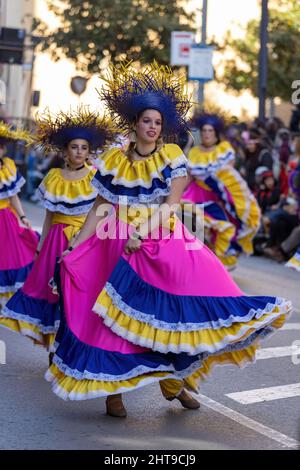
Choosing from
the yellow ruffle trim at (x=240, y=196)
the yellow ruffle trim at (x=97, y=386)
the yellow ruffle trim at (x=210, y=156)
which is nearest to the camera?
the yellow ruffle trim at (x=97, y=386)

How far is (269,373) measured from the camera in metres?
8.01

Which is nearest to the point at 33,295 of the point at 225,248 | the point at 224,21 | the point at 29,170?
the point at 225,248

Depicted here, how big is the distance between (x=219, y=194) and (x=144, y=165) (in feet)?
21.7

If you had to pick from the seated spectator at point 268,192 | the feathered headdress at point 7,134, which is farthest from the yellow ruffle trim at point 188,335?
the seated spectator at point 268,192

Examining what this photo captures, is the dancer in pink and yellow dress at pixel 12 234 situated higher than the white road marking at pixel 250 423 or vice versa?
the dancer in pink and yellow dress at pixel 12 234

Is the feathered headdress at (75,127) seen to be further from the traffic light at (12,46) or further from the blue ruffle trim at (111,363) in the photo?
the traffic light at (12,46)

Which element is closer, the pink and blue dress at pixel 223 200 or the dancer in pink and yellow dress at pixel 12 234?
the dancer in pink and yellow dress at pixel 12 234

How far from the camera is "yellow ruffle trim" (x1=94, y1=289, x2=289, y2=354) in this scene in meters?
6.09

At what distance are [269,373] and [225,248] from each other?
532 cm

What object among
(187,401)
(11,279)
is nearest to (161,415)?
(187,401)

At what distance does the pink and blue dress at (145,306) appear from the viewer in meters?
6.13

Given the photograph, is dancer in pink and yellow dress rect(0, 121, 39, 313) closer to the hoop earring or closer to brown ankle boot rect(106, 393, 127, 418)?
the hoop earring

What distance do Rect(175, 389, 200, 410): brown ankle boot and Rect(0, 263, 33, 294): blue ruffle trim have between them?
341 cm
